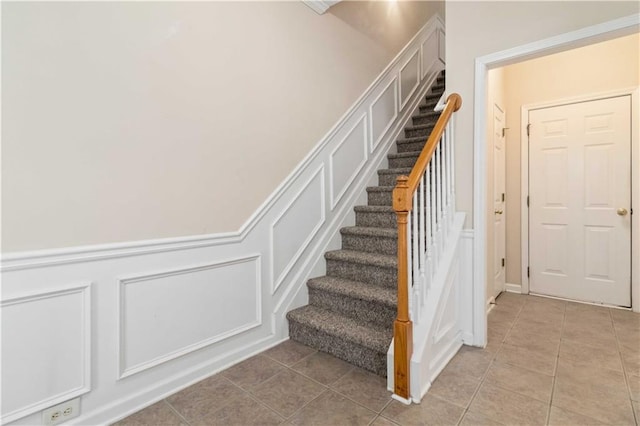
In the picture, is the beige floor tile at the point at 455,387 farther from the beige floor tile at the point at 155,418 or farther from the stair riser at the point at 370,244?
the beige floor tile at the point at 155,418

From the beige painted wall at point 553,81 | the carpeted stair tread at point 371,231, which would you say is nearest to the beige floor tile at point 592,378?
the carpeted stair tread at point 371,231

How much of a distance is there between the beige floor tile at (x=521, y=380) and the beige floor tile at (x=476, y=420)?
0.33 meters

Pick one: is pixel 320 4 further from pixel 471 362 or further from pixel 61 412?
pixel 61 412

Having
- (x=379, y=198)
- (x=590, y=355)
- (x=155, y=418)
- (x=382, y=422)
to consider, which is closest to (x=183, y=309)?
(x=155, y=418)

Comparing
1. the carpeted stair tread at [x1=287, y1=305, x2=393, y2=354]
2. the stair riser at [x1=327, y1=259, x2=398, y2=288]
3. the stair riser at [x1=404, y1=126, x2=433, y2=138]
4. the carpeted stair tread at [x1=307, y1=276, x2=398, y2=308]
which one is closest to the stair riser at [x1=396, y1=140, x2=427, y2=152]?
the stair riser at [x1=404, y1=126, x2=433, y2=138]

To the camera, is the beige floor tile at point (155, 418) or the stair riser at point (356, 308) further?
the stair riser at point (356, 308)

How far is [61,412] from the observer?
4.47ft

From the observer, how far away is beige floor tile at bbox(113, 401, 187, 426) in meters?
1.49

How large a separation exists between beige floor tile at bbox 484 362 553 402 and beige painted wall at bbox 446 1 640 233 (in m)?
0.95

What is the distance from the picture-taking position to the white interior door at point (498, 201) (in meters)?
3.18

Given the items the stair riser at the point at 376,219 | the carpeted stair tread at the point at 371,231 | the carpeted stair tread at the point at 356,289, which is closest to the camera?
the carpeted stair tread at the point at 356,289

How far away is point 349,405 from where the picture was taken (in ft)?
5.21

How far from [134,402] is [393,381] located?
1365 mm

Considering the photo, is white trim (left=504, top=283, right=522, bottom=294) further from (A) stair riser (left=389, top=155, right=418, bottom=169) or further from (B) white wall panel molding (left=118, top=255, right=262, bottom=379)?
(B) white wall panel molding (left=118, top=255, right=262, bottom=379)
